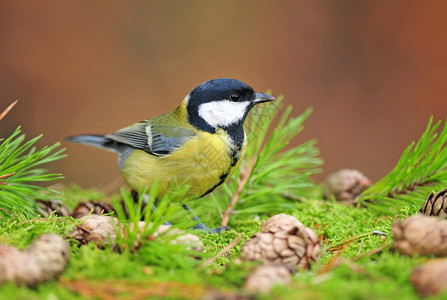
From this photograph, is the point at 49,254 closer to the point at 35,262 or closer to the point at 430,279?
the point at 35,262

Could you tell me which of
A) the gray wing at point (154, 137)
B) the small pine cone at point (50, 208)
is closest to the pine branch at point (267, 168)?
the gray wing at point (154, 137)

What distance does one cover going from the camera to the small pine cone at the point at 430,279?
688 mm

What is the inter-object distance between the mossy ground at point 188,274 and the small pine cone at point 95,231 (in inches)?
0.7

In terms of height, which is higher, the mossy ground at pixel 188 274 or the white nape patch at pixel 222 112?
the white nape patch at pixel 222 112

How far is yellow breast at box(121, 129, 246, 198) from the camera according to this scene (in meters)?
1.54

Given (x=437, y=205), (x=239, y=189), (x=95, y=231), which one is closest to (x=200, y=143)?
(x=239, y=189)

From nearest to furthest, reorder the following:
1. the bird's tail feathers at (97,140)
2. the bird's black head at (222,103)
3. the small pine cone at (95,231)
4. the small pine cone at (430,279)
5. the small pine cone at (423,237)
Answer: the small pine cone at (430,279) < the small pine cone at (423,237) < the small pine cone at (95,231) < the bird's black head at (222,103) < the bird's tail feathers at (97,140)

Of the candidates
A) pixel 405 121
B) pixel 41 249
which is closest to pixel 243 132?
pixel 41 249

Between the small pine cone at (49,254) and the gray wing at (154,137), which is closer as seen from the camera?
the small pine cone at (49,254)

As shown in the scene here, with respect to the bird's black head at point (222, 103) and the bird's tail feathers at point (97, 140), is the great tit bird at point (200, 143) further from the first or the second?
the bird's tail feathers at point (97, 140)

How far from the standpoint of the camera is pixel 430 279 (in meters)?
0.70

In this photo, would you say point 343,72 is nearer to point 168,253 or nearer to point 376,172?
point 376,172

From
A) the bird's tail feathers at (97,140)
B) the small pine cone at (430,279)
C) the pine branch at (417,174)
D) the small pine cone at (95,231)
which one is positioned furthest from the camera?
the bird's tail feathers at (97,140)

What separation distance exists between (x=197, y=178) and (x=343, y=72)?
2003 millimetres
